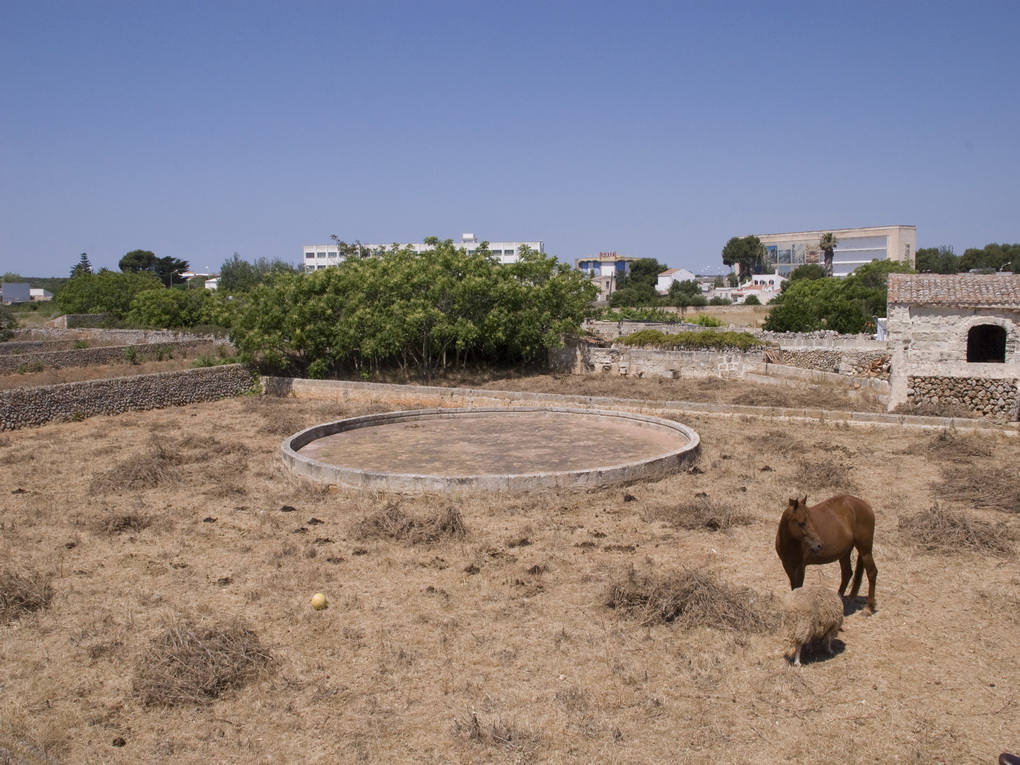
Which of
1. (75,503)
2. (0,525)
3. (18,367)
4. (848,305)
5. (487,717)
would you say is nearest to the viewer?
(487,717)

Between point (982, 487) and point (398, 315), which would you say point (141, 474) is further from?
point (982, 487)

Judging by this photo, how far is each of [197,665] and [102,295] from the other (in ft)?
184

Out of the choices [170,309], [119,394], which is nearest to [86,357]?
[119,394]

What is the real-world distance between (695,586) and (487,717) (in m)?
2.85

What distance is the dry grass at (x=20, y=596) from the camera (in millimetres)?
8281

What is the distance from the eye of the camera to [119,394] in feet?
72.6

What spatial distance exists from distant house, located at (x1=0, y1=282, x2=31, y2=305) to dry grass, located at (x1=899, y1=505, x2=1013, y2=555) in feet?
367

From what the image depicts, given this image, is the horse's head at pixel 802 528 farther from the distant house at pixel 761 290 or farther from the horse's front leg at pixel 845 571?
the distant house at pixel 761 290

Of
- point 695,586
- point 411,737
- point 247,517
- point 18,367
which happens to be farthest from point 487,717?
point 18,367

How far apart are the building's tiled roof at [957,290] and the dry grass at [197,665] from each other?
1792 cm

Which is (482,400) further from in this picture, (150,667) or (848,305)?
(848,305)

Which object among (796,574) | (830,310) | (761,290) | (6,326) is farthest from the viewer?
(761,290)

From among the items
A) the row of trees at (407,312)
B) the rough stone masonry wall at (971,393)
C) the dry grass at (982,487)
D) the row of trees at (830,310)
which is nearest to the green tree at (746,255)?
the row of trees at (830,310)

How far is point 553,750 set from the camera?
5828mm
